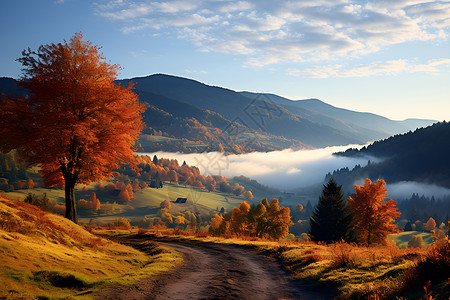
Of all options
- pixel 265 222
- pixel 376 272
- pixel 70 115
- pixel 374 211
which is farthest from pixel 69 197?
pixel 265 222

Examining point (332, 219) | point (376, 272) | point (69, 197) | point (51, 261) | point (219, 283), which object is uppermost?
point (69, 197)

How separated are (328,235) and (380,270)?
44.7 metres

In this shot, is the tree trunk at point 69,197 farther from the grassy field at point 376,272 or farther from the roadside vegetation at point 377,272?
the grassy field at point 376,272

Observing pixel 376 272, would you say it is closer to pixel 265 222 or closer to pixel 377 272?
pixel 377 272

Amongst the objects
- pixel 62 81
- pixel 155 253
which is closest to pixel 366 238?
pixel 155 253

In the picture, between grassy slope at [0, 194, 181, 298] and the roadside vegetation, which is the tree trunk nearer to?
grassy slope at [0, 194, 181, 298]

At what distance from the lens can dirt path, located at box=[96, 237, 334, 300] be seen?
1227cm

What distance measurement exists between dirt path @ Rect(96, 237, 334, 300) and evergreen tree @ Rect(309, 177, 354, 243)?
37.6 metres

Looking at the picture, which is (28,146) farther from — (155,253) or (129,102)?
(155,253)

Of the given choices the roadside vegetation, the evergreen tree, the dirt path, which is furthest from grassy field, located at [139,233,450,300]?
the evergreen tree

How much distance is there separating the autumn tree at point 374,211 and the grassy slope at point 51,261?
133 ft

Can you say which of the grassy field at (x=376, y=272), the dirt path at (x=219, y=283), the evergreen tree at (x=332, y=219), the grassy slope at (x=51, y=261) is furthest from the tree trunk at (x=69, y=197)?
the evergreen tree at (x=332, y=219)

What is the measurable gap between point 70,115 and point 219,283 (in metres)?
18.2

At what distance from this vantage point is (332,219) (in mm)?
55531
